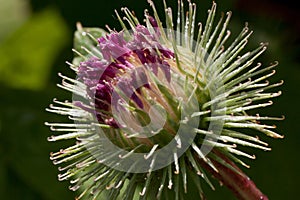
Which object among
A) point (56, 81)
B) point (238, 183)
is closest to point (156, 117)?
point (238, 183)

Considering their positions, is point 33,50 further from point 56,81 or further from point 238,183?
point 238,183

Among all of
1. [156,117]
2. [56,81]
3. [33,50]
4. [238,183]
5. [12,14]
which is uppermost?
[12,14]

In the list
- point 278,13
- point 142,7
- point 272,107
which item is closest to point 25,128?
point 142,7

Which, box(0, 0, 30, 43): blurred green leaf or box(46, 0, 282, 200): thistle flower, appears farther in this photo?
box(0, 0, 30, 43): blurred green leaf

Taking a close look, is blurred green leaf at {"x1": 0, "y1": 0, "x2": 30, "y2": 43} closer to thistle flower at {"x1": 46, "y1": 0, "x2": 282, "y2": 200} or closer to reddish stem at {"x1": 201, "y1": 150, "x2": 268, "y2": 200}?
thistle flower at {"x1": 46, "y1": 0, "x2": 282, "y2": 200}

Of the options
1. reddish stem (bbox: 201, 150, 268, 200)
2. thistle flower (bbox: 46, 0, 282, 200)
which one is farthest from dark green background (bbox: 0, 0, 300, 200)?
reddish stem (bbox: 201, 150, 268, 200)
